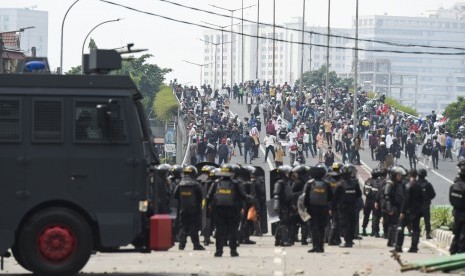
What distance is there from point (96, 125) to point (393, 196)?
385 inches

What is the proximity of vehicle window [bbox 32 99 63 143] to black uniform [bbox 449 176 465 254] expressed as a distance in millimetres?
7046

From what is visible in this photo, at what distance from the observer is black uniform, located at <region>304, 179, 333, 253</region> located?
26556 millimetres

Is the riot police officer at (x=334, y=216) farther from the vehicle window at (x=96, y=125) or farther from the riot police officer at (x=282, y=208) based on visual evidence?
the vehicle window at (x=96, y=125)

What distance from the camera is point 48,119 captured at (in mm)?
20062

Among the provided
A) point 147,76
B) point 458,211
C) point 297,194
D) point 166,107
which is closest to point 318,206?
point 297,194

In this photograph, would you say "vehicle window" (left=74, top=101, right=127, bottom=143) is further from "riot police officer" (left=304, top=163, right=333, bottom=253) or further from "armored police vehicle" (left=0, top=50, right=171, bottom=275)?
"riot police officer" (left=304, top=163, right=333, bottom=253)

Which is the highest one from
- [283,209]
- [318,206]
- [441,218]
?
[318,206]

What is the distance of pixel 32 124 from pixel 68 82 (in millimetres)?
701

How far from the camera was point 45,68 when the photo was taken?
21688 mm

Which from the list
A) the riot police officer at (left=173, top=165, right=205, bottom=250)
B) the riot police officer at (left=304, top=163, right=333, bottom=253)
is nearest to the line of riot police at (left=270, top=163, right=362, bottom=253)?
the riot police officer at (left=304, top=163, right=333, bottom=253)

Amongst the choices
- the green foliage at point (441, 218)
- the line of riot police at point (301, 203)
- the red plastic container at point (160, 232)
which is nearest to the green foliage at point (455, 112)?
the green foliage at point (441, 218)

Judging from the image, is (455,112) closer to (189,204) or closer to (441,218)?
(441,218)

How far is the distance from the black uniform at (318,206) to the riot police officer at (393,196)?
2013 millimetres

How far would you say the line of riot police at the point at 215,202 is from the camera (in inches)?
992
